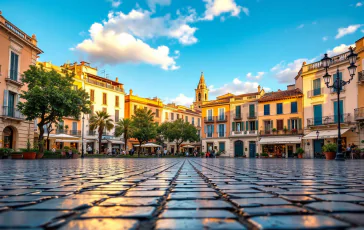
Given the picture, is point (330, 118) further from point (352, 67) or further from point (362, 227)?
point (362, 227)

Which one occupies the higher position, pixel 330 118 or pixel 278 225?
pixel 330 118

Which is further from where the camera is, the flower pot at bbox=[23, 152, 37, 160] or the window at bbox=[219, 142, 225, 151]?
the window at bbox=[219, 142, 225, 151]

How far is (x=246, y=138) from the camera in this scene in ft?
160

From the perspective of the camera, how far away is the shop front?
41.4 meters

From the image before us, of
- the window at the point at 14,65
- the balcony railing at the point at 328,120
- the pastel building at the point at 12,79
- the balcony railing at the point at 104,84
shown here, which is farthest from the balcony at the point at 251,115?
the window at the point at 14,65

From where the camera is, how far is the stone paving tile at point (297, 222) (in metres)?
1.78

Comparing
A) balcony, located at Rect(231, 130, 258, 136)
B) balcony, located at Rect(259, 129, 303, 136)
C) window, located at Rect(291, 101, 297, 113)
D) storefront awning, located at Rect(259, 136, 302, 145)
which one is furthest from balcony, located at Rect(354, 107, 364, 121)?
balcony, located at Rect(231, 130, 258, 136)

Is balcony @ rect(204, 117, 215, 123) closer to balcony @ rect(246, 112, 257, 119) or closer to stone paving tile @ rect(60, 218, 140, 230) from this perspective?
balcony @ rect(246, 112, 257, 119)

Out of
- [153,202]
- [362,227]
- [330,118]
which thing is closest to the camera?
[362,227]

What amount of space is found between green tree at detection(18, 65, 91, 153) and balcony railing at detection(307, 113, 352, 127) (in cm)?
2624

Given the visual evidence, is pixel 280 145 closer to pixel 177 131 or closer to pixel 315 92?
pixel 315 92

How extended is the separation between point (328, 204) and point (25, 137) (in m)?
29.3

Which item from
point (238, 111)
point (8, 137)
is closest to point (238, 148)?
point (238, 111)

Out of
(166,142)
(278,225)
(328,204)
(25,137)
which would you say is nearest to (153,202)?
(278,225)
